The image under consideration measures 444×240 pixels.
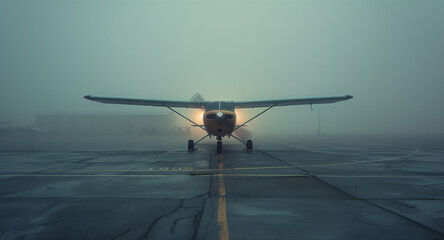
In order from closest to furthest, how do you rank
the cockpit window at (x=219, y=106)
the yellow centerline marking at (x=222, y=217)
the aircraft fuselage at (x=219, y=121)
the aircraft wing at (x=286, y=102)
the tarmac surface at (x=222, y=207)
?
the yellow centerline marking at (x=222, y=217)
the tarmac surface at (x=222, y=207)
the aircraft fuselage at (x=219, y=121)
the cockpit window at (x=219, y=106)
the aircraft wing at (x=286, y=102)

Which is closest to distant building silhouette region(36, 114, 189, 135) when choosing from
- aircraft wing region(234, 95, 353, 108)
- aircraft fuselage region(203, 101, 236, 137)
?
aircraft wing region(234, 95, 353, 108)

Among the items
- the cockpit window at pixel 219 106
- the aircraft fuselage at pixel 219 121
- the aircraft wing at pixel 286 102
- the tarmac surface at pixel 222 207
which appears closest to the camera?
the tarmac surface at pixel 222 207

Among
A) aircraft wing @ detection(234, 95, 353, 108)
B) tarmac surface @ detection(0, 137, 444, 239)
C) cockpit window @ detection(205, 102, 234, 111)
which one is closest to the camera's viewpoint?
tarmac surface @ detection(0, 137, 444, 239)

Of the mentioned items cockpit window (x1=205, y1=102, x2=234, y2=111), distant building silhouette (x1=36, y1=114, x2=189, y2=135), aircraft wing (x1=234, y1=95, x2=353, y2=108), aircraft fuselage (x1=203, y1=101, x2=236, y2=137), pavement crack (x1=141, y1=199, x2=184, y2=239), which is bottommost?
pavement crack (x1=141, y1=199, x2=184, y2=239)

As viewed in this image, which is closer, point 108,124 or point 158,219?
point 158,219

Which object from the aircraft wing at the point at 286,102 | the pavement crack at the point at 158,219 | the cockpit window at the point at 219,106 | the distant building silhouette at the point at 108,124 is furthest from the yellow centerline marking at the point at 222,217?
the distant building silhouette at the point at 108,124

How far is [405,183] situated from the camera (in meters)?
6.80

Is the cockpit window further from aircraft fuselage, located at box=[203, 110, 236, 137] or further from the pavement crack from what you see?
the pavement crack

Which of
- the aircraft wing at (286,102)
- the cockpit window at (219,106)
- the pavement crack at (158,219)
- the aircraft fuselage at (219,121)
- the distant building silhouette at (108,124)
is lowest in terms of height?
the pavement crack at (158,219)

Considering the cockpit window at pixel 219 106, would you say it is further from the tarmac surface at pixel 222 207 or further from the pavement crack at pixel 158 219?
the pavement crack at pixel 158 219

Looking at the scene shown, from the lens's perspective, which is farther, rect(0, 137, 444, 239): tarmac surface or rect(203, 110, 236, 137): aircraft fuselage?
rect(203, 110, 236, 137): aircraft fuselage

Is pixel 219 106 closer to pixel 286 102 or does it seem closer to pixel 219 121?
pixel 219 121

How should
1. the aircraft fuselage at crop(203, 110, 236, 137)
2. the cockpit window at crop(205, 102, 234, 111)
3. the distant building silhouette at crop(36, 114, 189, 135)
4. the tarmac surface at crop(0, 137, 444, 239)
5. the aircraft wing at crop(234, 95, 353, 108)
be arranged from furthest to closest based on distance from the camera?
the distant building silhouette at crop(36, 114, 189, 135)
the aircraft wing at crop(234, 95, 353, 108)
the cockpit window at crop(205, 102, 234, 111)
the aircraft fuselage at crop(203, 110, 236, 137)
the tarmac surface at crop(0, 137, 444, 239)

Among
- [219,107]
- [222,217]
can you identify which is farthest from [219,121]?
[222,217]
